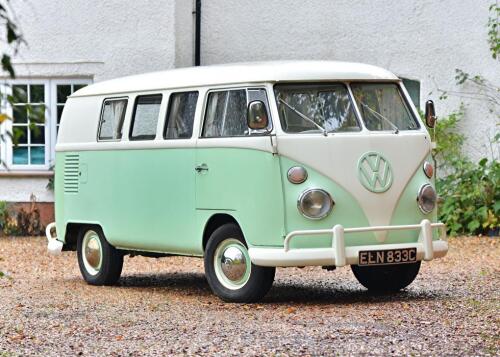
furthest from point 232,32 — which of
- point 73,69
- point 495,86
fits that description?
point 495,86

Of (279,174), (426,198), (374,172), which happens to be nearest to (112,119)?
(279,174)

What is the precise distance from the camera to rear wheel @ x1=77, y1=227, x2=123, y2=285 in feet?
37.6

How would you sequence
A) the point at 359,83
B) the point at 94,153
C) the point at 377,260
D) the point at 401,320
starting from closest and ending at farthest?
the point at 401,320, the point at 377,260, the point at 359,83, the point at 94,153

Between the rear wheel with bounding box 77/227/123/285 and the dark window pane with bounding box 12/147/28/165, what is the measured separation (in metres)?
6.52

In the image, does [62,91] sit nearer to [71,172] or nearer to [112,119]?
[71,172]

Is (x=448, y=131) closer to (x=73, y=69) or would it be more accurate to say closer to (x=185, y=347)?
(x=73, y=69)

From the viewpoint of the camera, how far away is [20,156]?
18.2m

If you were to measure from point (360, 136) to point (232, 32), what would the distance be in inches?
334

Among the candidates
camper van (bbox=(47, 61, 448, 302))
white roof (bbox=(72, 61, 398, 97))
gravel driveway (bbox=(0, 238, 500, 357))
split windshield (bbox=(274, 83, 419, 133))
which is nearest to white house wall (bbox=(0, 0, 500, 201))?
gravel driveway (bbox=(0, 238, 500, 357))

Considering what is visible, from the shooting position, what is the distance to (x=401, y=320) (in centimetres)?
829

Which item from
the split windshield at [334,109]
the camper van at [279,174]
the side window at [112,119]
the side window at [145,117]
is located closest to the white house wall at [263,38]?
the side window at [112,119]

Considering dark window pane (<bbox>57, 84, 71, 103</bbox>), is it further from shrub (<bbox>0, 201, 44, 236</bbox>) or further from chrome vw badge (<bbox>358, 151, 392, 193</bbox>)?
chrome vw badge (<bbox>358, 151, 392, 193</bbox>)

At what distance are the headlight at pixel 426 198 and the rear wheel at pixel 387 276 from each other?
54 centimetres

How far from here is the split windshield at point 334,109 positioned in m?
9.59
